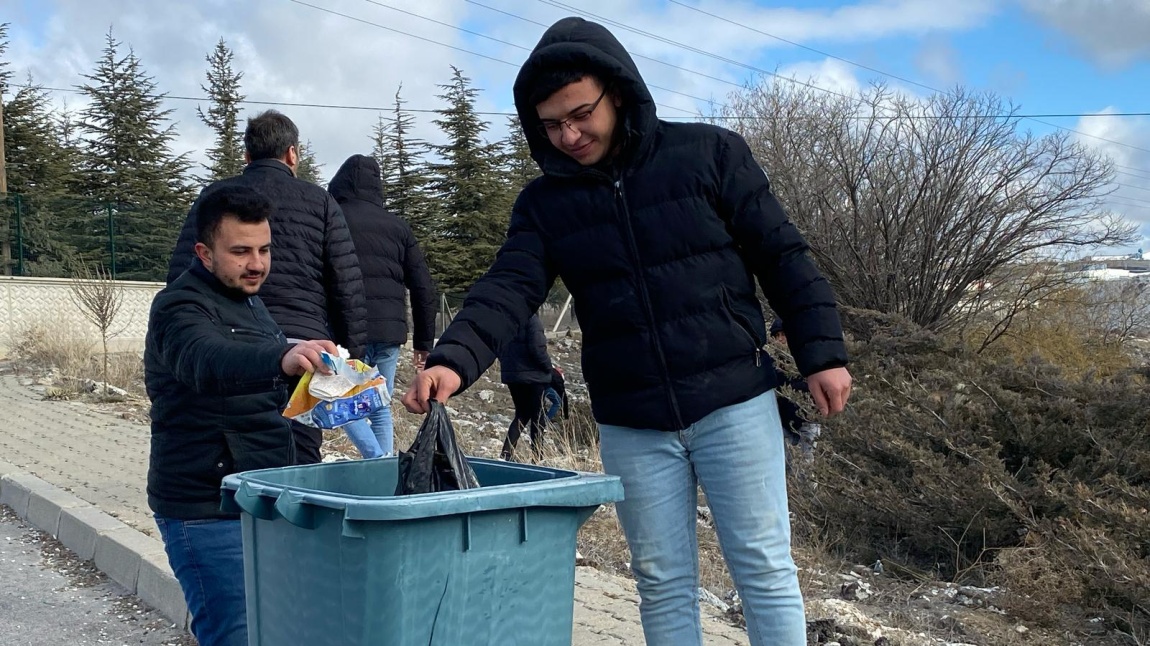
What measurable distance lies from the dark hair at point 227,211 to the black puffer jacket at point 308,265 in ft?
4.86

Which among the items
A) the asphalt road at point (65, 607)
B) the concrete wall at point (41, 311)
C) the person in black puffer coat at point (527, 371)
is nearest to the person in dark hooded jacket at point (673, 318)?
the asphalt road at point (65, 607)

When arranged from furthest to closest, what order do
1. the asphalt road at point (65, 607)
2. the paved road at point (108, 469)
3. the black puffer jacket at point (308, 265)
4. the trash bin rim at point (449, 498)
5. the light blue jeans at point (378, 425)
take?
the light blue jeans at point (378, 425), the black puffer jacket at point (308, 265), the asphalt road at point (65, 607), the paved road at point (108, 469), the trash bin rim at point (449, 498)

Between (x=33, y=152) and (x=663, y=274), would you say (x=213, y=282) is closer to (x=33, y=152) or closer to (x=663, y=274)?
(x=663, y=274)

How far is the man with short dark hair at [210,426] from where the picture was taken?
3.02 meters

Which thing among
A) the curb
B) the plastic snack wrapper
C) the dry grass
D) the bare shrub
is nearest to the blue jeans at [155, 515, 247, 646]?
the plastic snack wrapper

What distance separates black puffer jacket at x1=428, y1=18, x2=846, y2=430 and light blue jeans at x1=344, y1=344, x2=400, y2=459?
97.9 inches

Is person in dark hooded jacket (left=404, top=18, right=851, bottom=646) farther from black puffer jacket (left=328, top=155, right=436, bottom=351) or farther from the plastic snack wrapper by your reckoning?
black puffer jacket (left=328, top=155, right=436, bottom=351)

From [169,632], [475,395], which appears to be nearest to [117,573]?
[169,632]

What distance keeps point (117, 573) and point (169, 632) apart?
95 centimetres

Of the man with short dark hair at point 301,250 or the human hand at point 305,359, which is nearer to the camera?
the human hand at point 305,359

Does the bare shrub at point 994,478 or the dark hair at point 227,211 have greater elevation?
the dark hair at point 227,211

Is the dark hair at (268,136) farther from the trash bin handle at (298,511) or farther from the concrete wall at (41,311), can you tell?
the concrete wall at (41,311)

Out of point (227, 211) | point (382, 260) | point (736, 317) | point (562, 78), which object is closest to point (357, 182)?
point (382, 260)

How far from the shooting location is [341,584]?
2.07 metres
